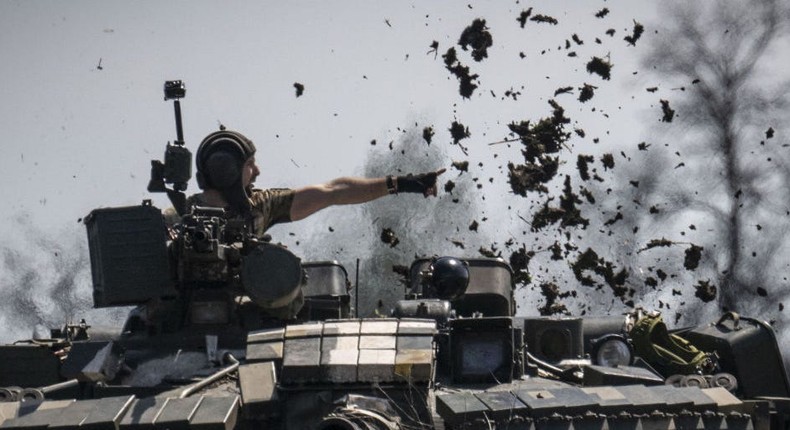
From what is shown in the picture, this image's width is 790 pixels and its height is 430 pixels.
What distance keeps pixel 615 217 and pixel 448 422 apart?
1509 cm

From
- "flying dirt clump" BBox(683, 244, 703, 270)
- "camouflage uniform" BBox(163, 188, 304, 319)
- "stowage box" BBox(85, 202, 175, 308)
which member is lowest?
"flying dirt clump" BBox(683, 244, 703, 270)

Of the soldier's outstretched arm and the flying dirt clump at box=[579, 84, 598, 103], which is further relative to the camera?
the flying dirt clump at box=[579, 84, 598, 103]

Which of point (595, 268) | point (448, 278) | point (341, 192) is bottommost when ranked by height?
point (595, 268)

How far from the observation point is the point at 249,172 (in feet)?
50.8

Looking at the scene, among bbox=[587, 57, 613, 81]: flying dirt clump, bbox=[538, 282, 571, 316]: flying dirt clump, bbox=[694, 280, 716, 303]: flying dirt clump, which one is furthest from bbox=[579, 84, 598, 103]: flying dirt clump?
bbox=[694, 280, 716, 303]: flying dirt clump

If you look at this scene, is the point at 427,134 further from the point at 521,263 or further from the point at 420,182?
the point at 420,182

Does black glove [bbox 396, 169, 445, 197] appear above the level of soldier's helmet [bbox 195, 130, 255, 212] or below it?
below

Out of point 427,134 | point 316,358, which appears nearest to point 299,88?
point 427,134

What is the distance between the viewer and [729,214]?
33.3 m

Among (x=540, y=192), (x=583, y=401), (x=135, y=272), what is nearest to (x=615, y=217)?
(x=540, y=192)

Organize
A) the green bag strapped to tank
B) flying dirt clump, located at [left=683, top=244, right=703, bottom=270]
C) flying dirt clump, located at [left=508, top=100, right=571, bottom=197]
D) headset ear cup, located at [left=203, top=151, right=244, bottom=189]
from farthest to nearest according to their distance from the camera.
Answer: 1. flying dirt clump, located at [left=683, top=244, right=703, bottom=270]
2. flying dirt clump, located at [left=508, top=100, right=571, bottom=197]
3. headset ear cup, located at [left=203, top=151, right=244, bottom=189]
4. the green bag strapped to tank

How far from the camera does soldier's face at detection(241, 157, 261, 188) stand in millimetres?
15330

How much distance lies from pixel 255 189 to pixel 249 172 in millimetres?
569

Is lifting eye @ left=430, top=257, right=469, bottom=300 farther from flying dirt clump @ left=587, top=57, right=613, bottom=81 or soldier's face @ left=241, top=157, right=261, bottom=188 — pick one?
flying dirt clump @ left=587, top=57, right=613, bottom=81
